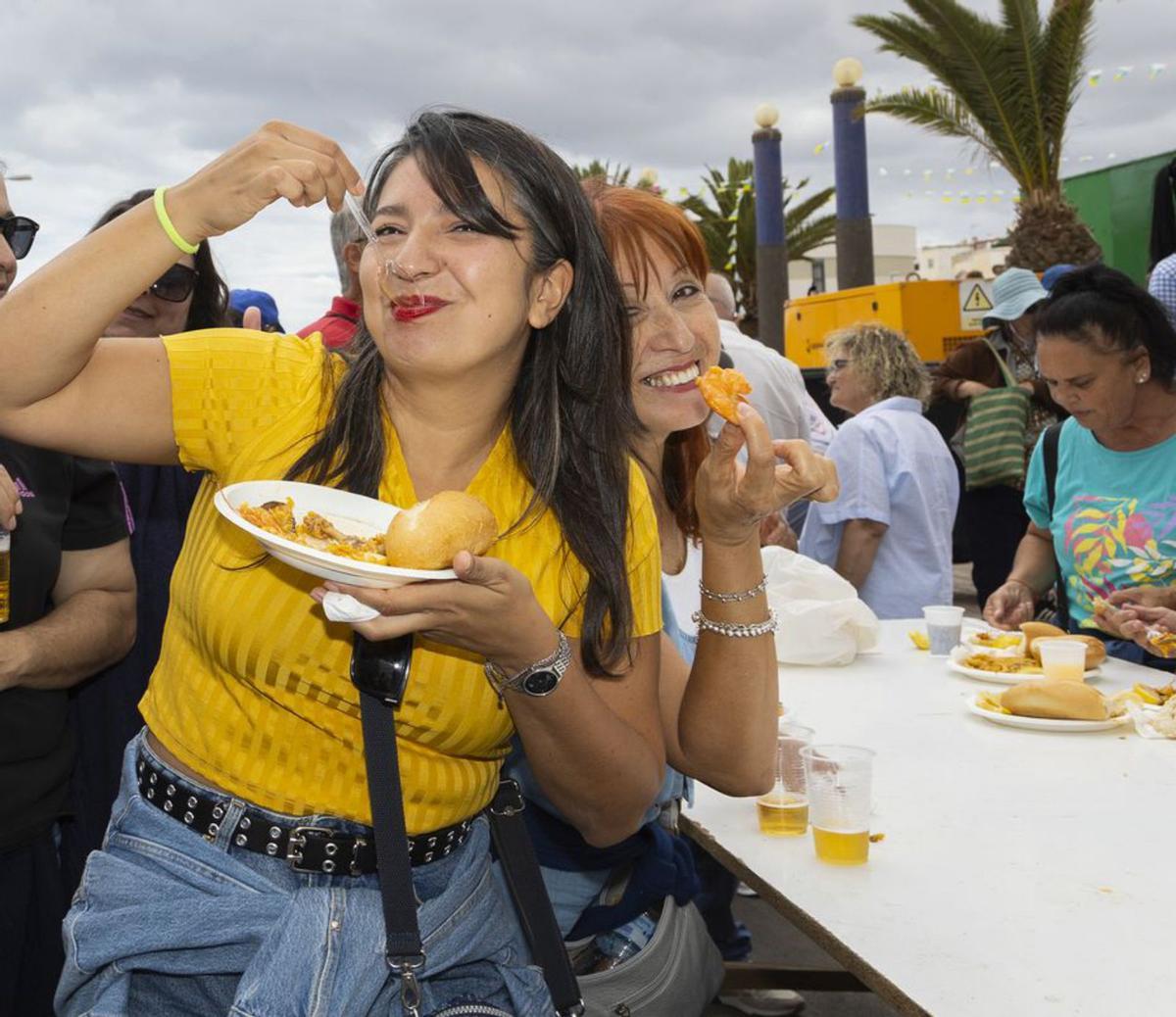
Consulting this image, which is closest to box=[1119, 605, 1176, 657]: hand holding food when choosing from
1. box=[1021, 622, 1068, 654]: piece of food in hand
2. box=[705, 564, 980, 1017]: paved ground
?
box=[1021, 622, 1068, 654]: piece of food in hand

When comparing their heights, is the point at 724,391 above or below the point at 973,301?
below

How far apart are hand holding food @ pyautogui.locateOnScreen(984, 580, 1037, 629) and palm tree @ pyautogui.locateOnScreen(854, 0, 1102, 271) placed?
12.2 meters

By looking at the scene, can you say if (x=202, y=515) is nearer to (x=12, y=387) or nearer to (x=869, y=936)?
(x=12, y=387)

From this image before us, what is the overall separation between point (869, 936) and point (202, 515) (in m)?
1.34

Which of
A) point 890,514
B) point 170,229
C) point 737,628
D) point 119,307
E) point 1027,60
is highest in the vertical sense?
point 1027,60

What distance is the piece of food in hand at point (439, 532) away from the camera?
1631 mm

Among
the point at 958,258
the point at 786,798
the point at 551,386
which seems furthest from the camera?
the point at 958,258

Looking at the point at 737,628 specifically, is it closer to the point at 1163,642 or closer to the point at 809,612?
the point at 809,612

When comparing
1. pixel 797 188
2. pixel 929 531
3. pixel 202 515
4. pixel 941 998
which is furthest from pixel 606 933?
pixel 797 188

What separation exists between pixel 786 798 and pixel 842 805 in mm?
240

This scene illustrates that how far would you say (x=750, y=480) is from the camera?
2119mm

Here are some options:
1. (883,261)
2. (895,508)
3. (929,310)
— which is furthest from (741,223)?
(883,261)

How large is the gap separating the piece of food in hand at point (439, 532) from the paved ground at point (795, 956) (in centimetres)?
258

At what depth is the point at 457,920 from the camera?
1.71m
